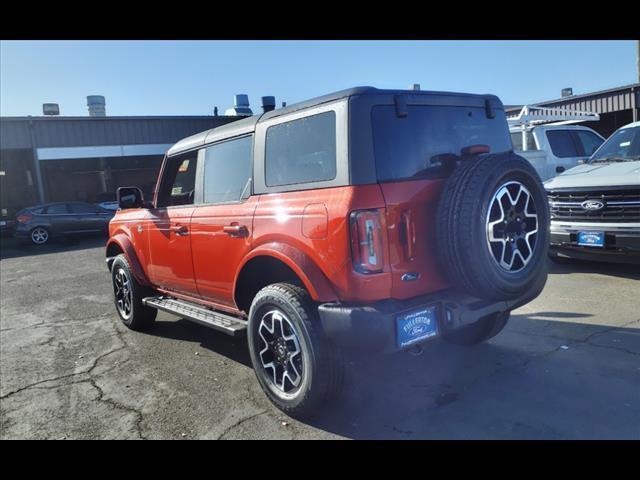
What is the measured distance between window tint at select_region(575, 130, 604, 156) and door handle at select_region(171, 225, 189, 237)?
8316 mm

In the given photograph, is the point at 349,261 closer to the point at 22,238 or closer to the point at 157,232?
the point at 157,232

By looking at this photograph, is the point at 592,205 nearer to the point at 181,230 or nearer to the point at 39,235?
the point at 181,230

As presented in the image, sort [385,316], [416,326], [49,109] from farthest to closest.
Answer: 1. [49,109]
2. [416,326]
3. [385,316]

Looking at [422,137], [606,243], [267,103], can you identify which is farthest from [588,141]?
[422,137]

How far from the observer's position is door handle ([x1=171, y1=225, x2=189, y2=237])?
173 inches

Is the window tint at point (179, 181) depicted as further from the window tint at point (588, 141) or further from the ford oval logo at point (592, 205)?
the window tint at point (588, 141)

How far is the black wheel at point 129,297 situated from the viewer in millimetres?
5438

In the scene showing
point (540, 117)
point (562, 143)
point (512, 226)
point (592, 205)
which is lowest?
point (592, 205)

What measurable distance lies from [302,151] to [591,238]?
4341 millimetres

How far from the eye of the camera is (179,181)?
4910 millimetres

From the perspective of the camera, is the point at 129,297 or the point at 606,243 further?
the point at 606,243

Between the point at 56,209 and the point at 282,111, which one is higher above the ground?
the point at 282,111

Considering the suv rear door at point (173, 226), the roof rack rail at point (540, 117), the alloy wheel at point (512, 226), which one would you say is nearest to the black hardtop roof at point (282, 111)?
the suv rear door at point (173, 226)

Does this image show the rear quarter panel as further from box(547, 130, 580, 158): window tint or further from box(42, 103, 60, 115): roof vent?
box(42, 103, 60, 115): roof vent
